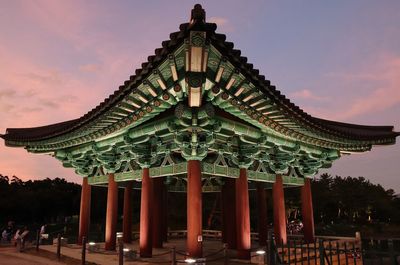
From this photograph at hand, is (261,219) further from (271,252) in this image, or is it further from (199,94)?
(271,252)

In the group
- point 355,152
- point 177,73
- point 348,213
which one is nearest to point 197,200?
point 177,73

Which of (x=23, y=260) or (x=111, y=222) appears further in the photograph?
(x=111, y=222)

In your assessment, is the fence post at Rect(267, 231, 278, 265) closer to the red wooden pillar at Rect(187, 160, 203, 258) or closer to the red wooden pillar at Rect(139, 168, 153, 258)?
the red wooden pillar at Rect(187, 160, 203, 258)

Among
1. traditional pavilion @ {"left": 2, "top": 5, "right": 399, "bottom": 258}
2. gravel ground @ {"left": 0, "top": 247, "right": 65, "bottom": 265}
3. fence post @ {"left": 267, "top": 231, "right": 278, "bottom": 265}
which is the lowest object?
gravel ground @ {"left": 0, "top": 247, "right": 65, "bottom": 265}

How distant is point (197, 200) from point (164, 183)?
9.58 meters

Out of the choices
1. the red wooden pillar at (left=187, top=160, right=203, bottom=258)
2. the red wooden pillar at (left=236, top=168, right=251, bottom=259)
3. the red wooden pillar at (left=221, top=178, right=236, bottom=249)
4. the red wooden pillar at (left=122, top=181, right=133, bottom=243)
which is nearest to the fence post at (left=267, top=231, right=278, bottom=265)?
the red wooden pillar at (left=187, top=160, right=203, bottom=258)

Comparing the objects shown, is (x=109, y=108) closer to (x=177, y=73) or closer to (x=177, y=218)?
(x=177, y=73)

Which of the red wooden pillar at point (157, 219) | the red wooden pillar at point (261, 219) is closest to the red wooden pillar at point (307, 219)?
the red wooden pillar at point (261, 219)

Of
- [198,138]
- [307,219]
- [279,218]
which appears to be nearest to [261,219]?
[307,219]

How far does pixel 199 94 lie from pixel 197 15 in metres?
3.13

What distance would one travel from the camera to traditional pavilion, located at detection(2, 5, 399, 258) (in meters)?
9.80

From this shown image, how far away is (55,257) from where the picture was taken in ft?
52.3

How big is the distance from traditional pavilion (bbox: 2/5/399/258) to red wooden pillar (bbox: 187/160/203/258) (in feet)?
0.12

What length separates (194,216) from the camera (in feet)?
39.0
